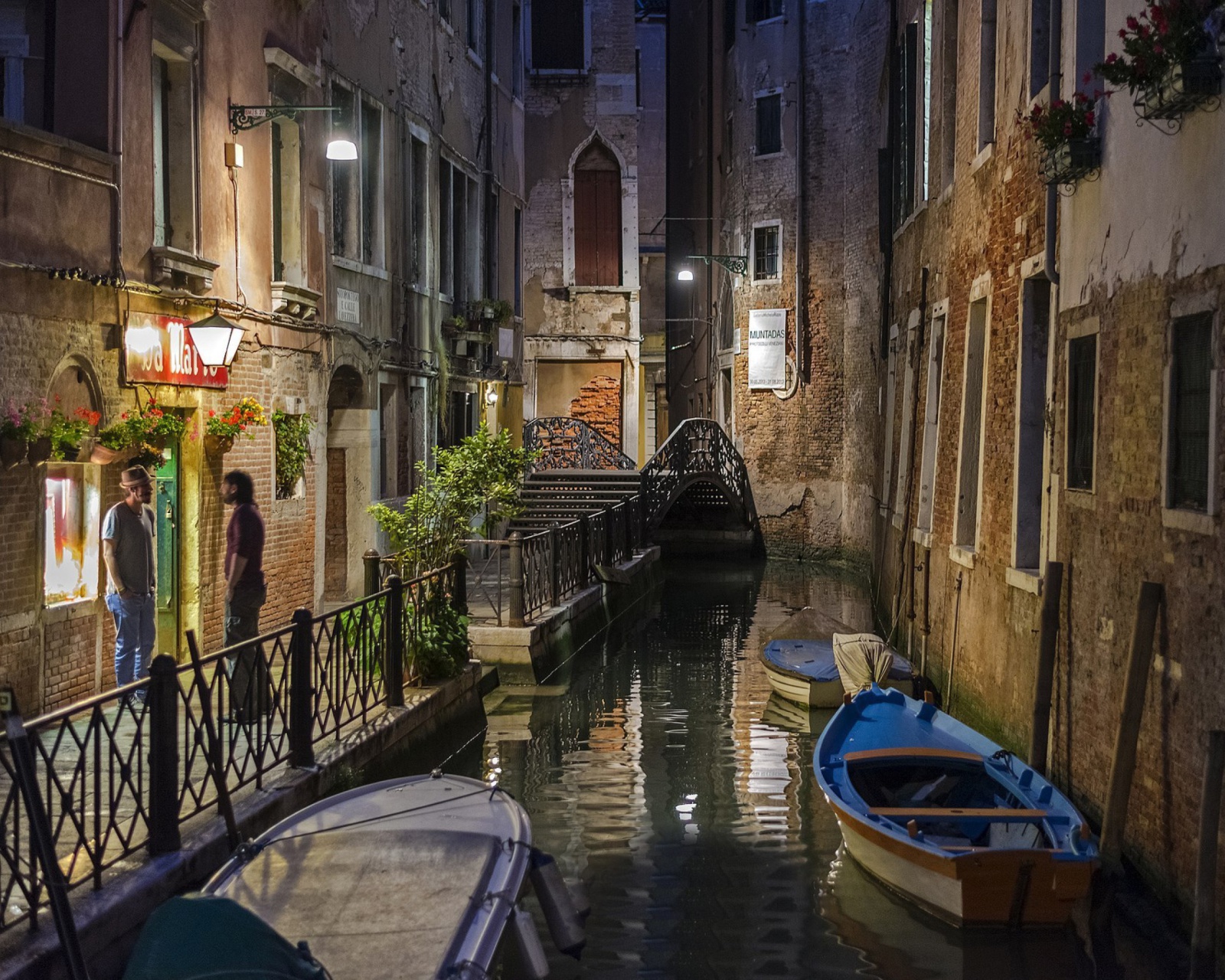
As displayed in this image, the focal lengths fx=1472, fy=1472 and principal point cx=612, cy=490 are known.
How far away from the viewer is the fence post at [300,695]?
793 centimetres

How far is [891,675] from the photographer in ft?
40.5

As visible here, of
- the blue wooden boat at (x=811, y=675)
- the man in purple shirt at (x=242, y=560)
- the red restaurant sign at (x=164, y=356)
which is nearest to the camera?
the man in purple shirt at (x=242, y=560)

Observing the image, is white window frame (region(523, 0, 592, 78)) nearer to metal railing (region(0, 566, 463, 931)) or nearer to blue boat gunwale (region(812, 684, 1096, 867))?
metal railing (region(0, 566, 463, 931))

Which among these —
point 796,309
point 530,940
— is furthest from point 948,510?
point 796,309

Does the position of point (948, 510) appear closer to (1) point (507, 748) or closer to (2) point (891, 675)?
(2) point (891, 675)

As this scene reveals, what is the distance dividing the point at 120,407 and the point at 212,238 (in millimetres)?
2177

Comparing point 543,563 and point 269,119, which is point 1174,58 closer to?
point 269,119

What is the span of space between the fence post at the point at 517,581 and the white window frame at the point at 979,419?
3.74 m

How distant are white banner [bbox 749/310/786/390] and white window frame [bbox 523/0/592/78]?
5.53 metres

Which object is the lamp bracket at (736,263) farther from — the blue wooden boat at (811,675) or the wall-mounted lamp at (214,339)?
the wall-mounted lamp at (214,339)

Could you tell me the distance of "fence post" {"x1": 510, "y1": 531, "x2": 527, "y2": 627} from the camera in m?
13.0

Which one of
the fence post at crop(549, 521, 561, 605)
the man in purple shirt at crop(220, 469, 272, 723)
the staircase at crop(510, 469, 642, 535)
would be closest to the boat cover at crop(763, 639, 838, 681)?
the fence post at crop(549, 521, 561, 605)

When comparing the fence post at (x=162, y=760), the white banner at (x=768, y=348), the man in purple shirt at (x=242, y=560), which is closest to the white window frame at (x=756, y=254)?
the white banner at (x=768, y=348)

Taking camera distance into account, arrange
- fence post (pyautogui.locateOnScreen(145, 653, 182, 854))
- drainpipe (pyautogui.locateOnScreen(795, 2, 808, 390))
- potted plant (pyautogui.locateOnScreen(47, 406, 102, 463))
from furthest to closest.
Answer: drainpipe (pyautogui.locateOnScreen(795, 2, 808, 390)), potted plant (pyautogui.locateOnScreen(47, 406, 102, 463)), fence post (pyautogui.locateOnScreen(145, 653, 182, 854))
